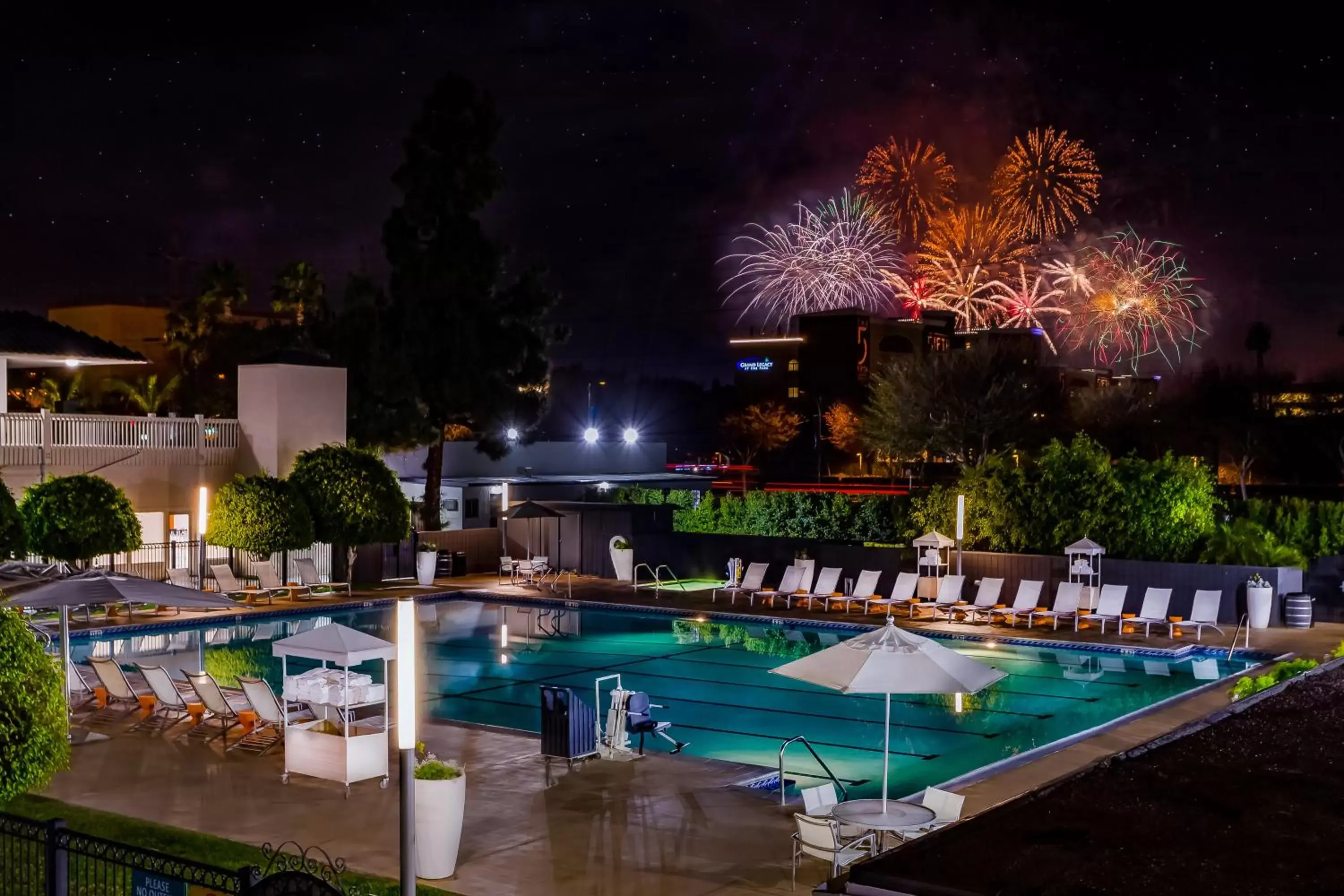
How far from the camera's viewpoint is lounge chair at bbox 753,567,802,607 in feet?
88.0

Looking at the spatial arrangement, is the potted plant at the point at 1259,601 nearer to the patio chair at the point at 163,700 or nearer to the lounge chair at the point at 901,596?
the lounge chair at the point at 901,596

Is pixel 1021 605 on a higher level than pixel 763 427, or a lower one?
lower

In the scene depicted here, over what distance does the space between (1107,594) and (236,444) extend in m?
19.6

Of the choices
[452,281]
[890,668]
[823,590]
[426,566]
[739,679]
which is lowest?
[739,679]

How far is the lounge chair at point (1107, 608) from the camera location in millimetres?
23172

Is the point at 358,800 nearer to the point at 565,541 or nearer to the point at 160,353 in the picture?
the point at 565,541

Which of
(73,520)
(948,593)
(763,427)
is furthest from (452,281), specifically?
(763,427)

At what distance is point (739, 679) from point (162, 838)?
10648 mm

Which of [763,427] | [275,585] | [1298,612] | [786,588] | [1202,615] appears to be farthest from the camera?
[763,427]

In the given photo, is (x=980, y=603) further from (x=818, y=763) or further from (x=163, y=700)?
(x=163, y=700)

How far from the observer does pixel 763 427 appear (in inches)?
3770

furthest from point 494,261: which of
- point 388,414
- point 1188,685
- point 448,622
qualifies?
point 1188,685

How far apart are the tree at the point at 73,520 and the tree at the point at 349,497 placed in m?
3.85

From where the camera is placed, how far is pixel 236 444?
32.0m
